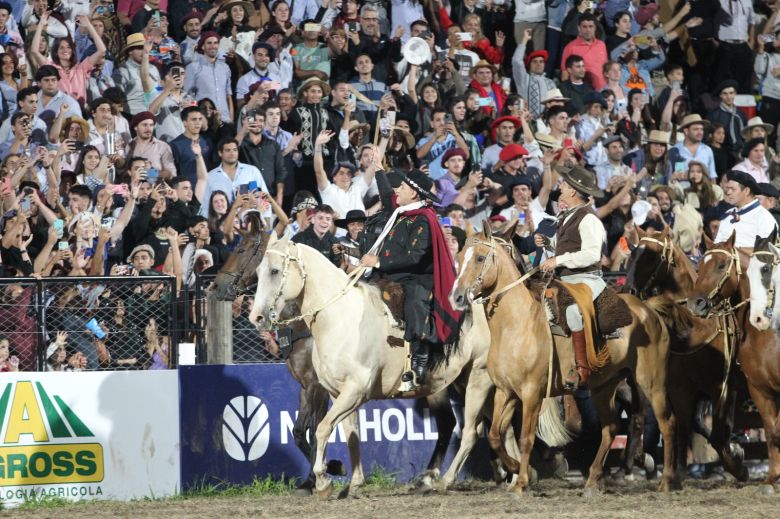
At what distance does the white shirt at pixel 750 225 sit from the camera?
13.1 meters

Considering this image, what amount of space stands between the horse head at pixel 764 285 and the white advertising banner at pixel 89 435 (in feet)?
17.7

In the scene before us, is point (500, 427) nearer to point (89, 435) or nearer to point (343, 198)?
point (89, 435)

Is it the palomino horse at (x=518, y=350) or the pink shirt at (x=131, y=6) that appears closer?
the palomino horse at (x=518, y=350)

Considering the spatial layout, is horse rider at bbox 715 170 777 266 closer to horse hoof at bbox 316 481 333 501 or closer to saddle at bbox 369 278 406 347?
saddle at bbox 369 278 406 347

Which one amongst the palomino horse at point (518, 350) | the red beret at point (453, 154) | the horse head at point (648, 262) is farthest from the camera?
the red beret at point (453, 154)

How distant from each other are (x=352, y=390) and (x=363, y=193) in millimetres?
5396

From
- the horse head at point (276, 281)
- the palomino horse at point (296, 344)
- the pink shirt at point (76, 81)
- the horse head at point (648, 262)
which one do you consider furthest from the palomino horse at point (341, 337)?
the pink shirt at point (76, 81)

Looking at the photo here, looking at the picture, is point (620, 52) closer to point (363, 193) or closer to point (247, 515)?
point (363, 193)

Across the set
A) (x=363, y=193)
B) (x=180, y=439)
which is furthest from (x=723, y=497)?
(x=363, y=193)

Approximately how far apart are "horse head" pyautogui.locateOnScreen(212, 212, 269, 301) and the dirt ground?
6.33 ft

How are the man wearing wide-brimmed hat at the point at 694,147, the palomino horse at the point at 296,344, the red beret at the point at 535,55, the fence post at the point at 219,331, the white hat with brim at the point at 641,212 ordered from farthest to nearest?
the red beret at the point at 535,55 → the man wearing wide-brimmed hat at the point at 694,147 → the white hat with brim at the point at 641,212 → the fence post at the point at 219,331 → the palomino horse at the point at 296,344

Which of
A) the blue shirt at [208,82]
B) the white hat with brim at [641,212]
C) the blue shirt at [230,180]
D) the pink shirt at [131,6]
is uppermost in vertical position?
the pink shirt at [131,6]

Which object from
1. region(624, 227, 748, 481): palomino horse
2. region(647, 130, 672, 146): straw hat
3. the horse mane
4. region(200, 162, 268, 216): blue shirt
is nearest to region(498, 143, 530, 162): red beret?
region(647, 130, 672, 146): straw hat

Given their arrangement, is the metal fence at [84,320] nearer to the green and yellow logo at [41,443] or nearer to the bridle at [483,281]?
the green and yellow logo at [41,443]
